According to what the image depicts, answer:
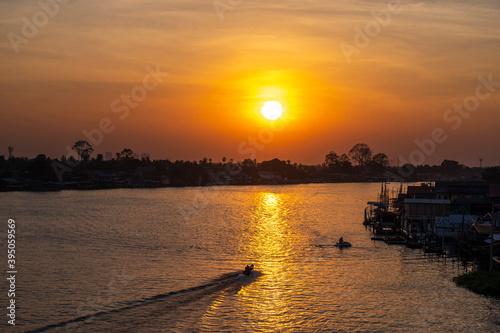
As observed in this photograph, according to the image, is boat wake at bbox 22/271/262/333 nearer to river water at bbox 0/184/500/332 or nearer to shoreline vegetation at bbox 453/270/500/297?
river water at bbox 0/184/500/332

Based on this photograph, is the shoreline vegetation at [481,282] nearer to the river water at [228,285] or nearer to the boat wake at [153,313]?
the river water at [228,285]

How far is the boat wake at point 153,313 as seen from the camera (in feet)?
67.3

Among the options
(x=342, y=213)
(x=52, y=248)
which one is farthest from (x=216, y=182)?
(x=52, y=248)

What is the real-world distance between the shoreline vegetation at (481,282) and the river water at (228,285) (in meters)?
0.64

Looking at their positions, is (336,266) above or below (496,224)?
below

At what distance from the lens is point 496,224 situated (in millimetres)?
37125

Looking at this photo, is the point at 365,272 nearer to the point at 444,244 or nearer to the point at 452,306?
the point at 452,306

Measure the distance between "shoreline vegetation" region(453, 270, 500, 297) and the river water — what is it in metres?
0.64

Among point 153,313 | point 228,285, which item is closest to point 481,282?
point 228,285

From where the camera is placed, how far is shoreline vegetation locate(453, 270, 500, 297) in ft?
82.3

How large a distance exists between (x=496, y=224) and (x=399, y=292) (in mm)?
15396

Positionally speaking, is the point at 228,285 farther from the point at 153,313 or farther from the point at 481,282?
the point at 481,282

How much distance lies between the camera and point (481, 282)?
2634 cm

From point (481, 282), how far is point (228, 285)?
14.1m
